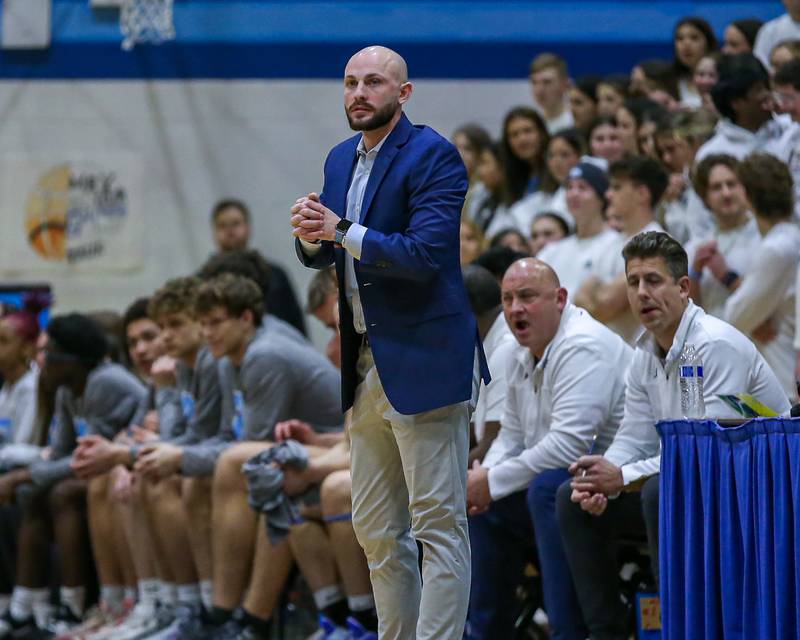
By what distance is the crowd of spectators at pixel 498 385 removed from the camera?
4.93 meters

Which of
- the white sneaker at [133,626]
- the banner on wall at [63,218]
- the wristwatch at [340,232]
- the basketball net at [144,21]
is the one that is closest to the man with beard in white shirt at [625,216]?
the white sneaker at [133,626]

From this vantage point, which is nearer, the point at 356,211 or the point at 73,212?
the point at 356,211

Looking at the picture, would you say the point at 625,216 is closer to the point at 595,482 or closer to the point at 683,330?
the point at 683,330

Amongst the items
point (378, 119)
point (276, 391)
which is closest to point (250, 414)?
point (276, 391)

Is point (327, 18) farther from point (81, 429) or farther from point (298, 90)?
point (81, 429)

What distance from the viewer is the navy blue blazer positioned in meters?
3.89

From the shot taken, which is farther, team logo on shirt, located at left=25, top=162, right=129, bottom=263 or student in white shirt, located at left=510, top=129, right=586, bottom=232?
team logo on shirt, located at left=25, top=162, right=129, bottom=263

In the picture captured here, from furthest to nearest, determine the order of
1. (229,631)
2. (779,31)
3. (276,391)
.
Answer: (779,31) → (276,391) → (229,631)

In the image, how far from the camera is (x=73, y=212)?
11008 millimetres

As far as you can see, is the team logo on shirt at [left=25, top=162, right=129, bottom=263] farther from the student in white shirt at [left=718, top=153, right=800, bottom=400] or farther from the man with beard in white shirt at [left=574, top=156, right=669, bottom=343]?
the student in white shirt at [left=718, top=153, right=800, bottom=400]

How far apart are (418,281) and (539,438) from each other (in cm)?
160

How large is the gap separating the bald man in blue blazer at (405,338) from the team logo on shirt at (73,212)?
7273 millimetres

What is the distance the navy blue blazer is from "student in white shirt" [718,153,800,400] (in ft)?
7.68

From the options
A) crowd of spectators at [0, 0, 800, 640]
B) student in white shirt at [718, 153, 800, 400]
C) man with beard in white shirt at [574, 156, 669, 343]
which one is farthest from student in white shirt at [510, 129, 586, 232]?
student in white shirt at [718, 153, 800, 400]
